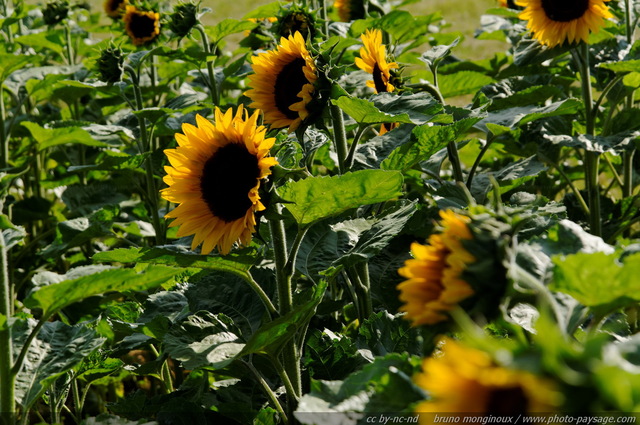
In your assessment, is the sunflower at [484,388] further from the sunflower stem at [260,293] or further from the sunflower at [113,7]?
the sunflower at [113,7]

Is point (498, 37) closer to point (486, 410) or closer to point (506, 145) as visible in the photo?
point (506, 145)

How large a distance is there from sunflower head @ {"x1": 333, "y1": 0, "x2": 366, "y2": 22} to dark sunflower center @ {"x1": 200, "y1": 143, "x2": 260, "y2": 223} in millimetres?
1440

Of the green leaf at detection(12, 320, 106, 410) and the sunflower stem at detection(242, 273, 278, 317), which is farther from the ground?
the sunflower stem at detection(242, 273, 278, 317)

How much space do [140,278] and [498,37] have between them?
2094mm

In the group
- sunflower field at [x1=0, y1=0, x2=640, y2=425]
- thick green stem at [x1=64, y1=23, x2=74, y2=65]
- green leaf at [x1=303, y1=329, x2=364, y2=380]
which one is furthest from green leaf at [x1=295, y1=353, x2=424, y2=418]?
thick green stem at [x1=64, y1=23, x2=74, y2=65]

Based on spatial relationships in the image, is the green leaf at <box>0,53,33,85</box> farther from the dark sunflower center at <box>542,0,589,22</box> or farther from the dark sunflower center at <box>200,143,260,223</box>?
the dark sunflower center at <box>542,0,589,22</box>

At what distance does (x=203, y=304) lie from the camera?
4.14 ft

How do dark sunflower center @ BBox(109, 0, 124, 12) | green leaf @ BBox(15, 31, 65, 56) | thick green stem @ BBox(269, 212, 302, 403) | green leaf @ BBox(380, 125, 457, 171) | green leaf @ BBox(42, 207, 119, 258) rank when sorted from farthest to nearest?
dark sunflower center @ BBox(109, 0, 124, 12), green leaf @ BBox(15, 31, 65, 56), green leaf @ BBox(42, 207, 119, 258), green leaf @ BBox(380, 125, 457, 171), thick green stem @ BBox(269, 212, 302, 403)

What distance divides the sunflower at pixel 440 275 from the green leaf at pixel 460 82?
1.37 m

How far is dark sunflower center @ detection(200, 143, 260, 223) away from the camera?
1.11m

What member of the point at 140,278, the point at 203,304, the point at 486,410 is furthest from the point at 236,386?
the point at 486,410

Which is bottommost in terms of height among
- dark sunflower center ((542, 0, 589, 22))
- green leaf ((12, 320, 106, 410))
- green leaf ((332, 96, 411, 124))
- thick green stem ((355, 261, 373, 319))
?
thick green stem ((355, 261, 373, 319))

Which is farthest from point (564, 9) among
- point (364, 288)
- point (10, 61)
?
point (10, 61)

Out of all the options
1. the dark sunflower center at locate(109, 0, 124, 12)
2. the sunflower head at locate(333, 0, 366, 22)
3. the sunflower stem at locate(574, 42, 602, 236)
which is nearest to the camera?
the sunflower stem at locate(574, 42, 602, 236)
